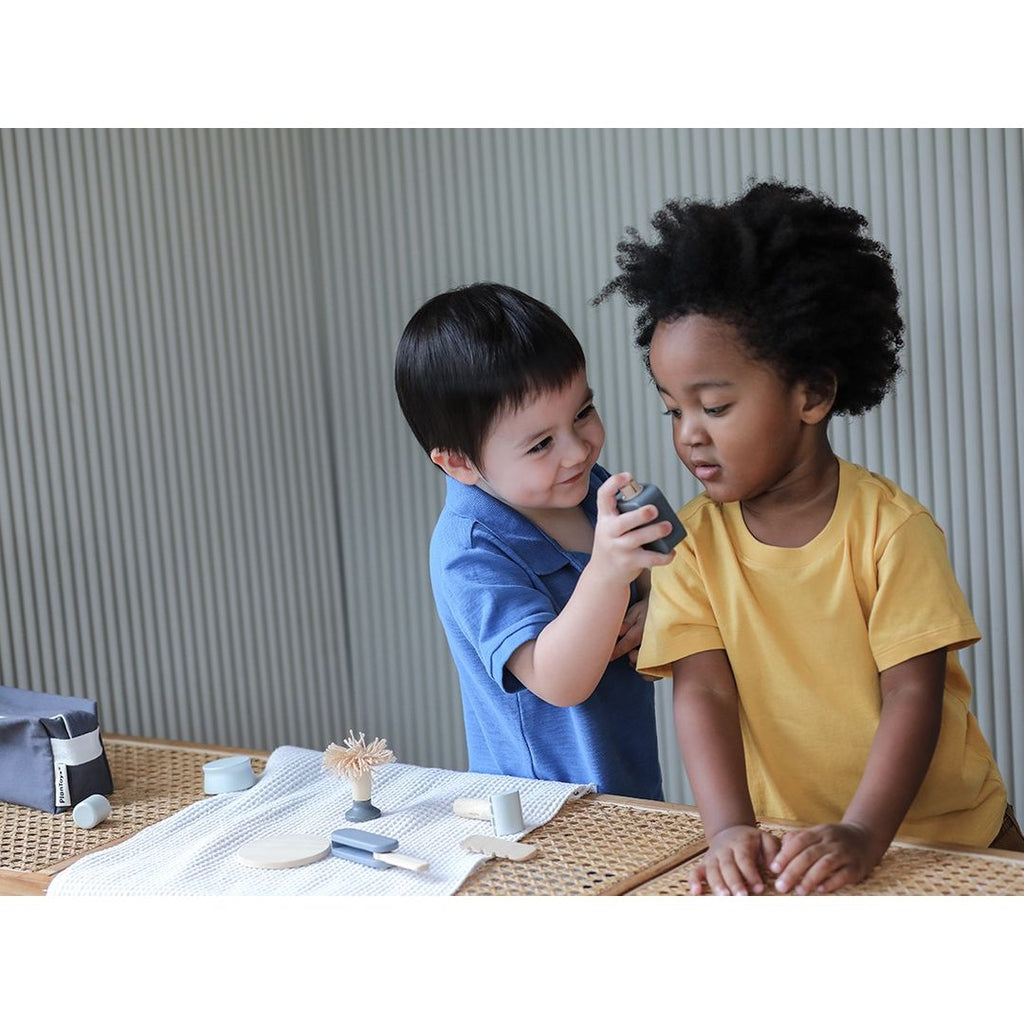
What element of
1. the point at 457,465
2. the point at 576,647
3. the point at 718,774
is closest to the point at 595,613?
the point at 576,647

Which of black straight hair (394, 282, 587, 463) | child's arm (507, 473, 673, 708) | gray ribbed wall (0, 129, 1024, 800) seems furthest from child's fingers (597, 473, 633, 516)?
gray ribbed wall (0, 129, 1024, 800)

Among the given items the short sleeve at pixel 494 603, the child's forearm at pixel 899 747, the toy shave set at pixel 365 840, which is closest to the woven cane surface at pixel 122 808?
the toy shave set at pixel 365 840

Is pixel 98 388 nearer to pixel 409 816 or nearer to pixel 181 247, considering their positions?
pixel 181 247

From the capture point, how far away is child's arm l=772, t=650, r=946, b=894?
0.90 metres

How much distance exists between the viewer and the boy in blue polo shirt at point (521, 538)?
3.85 ft

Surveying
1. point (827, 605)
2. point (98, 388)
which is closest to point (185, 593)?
point (98, 388)

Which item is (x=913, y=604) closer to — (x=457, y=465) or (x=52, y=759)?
(x=457, y=465)

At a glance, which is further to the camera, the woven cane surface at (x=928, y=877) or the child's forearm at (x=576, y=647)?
the child's forearm at (x=576, y=647)

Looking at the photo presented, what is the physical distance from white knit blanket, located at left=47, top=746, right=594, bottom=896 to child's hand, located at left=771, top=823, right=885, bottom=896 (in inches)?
9.1

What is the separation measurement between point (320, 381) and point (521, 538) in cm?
155

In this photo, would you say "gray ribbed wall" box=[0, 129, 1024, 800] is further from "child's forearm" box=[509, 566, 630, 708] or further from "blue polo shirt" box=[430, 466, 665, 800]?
"child's forearm" box=[509, 566, 630, 708]

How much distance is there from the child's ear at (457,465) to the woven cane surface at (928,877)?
45 cm

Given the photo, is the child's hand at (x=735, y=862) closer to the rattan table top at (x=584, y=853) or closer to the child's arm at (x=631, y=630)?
the rattan table top at (x=584, y=853)

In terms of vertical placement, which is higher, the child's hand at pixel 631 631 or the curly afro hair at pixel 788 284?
the curly afro hair at pixel 788 284
